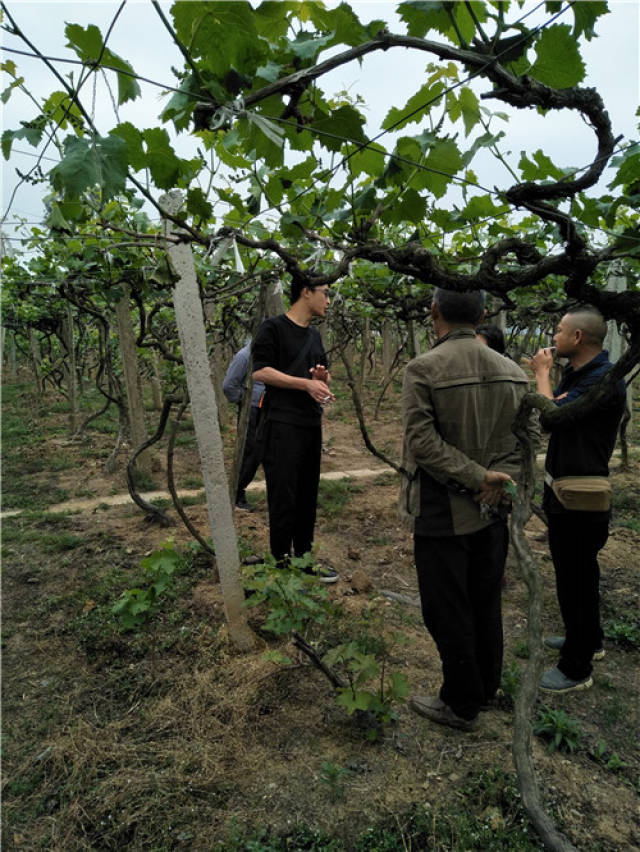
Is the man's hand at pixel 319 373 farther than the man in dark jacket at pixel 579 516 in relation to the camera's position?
Yes

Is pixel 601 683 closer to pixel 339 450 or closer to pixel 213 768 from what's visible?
pixel 213 768

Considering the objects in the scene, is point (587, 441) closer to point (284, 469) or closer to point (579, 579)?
point (579, 579)

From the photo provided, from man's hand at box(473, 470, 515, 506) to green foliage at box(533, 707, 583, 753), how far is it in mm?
972

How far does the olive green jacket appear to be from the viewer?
2021 millimetres

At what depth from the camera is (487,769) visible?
6.57ft

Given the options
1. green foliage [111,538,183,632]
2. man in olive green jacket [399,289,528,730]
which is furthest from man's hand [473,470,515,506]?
green foliage [111,538,183,632]

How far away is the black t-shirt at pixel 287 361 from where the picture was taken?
3.03m

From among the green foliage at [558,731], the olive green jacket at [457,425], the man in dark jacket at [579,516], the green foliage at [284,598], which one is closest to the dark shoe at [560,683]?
the man in dark jacket at [579,516]

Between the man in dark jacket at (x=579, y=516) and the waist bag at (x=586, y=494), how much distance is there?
0.11ft

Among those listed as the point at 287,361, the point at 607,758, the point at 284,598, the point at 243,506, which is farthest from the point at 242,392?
the point at 607,758

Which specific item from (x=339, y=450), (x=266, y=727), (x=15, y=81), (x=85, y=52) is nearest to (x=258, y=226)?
(x=15, y=81)

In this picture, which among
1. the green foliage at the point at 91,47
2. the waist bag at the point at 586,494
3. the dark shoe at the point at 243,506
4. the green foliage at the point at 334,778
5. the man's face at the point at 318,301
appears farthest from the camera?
the dark shoe at the point at 243,506

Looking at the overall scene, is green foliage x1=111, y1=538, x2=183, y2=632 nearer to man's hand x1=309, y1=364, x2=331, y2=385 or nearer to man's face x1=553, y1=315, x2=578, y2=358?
man's hand x1=309, y1=364, x2=331, y2=385

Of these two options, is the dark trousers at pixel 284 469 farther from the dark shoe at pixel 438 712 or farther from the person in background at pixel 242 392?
the person in background at pixel 242 392
